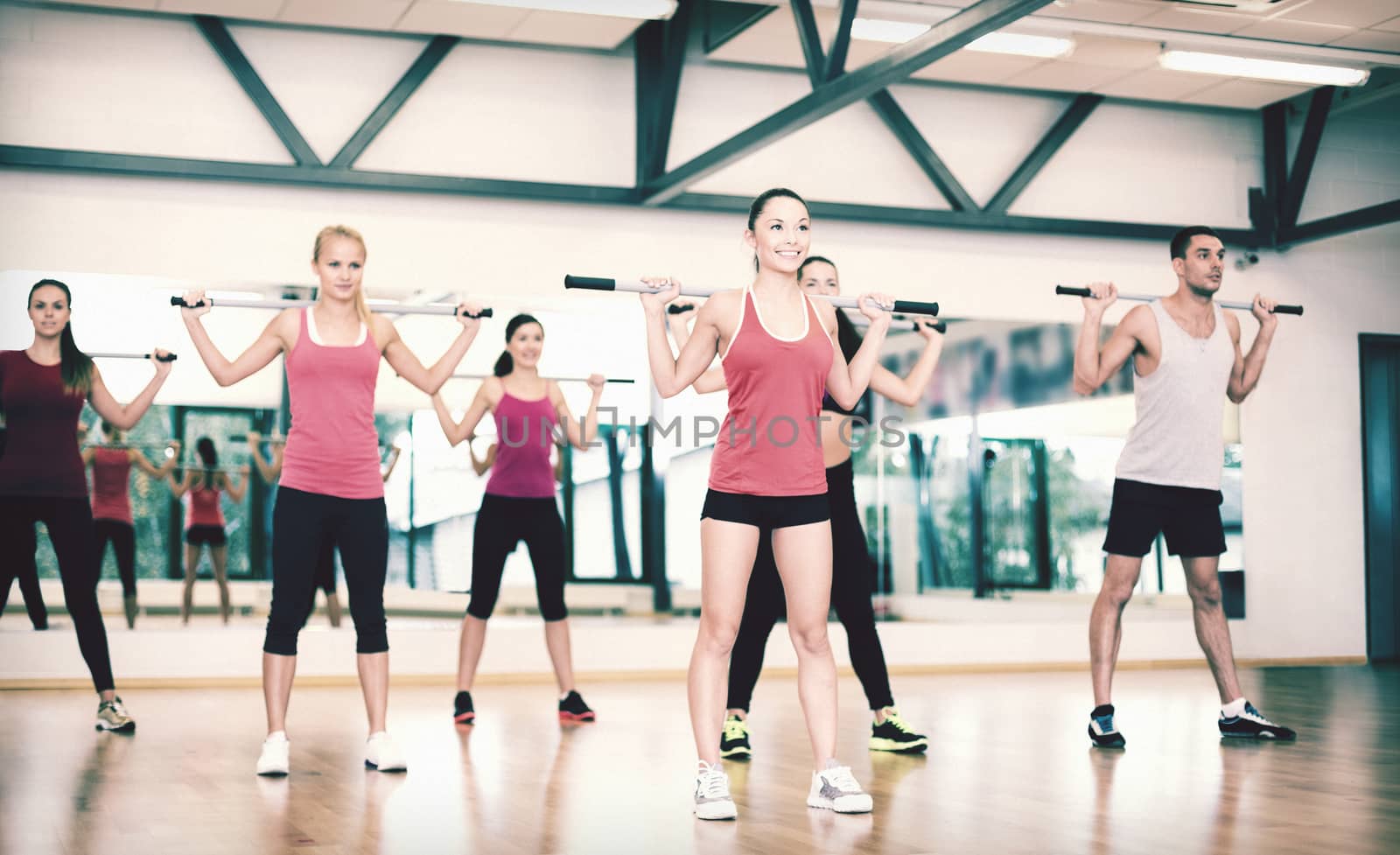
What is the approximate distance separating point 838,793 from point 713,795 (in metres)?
0.30

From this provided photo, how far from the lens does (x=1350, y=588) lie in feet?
27.7

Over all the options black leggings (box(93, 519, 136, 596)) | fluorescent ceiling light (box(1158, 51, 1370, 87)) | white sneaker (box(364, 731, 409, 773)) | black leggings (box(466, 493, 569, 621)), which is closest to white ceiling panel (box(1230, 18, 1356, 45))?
fluorescent ceiling light (box(1158, 51, 1370, 87))

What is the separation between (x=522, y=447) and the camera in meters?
5.02

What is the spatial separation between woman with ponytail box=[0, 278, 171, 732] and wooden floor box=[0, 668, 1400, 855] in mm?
516

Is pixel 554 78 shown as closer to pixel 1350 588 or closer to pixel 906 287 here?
pixel 906 287

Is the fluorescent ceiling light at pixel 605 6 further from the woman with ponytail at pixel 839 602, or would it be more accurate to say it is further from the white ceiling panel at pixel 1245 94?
the white ceiling panel at pixel 1245 94

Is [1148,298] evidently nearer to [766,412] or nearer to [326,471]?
[766,412]

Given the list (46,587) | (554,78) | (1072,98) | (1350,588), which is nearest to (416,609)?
(46,587)

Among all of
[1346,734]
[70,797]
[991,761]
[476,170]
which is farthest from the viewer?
[476,170]

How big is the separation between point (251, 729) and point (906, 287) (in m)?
4.49

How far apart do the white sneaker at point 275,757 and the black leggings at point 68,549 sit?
4.11 ft

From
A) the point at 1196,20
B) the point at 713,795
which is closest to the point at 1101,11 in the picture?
the point at 1196,20

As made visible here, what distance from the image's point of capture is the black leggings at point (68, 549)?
458 cm

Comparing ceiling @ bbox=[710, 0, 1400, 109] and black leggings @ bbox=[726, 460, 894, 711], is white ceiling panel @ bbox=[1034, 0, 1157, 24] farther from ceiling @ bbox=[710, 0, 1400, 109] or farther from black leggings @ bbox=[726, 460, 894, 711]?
black leggings @ bbox=[726, 460, 894, 711]
